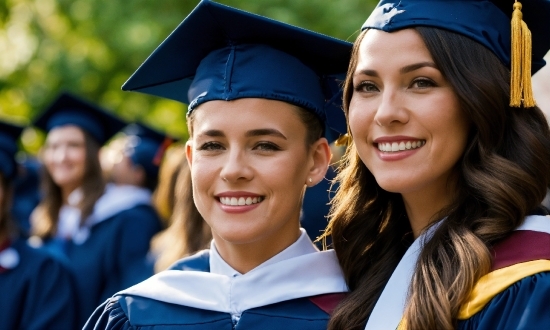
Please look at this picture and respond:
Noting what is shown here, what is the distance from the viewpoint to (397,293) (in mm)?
2783

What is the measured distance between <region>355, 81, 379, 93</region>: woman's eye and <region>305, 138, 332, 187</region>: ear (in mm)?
430

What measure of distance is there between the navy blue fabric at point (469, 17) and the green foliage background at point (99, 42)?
498 centimetres

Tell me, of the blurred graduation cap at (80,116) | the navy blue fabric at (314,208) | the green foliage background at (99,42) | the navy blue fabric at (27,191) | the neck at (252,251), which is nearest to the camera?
the neck at (252,251)

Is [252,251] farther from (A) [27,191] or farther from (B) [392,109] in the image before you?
(A) [27,191]

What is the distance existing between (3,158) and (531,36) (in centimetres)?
365

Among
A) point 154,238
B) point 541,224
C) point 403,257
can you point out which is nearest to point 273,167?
point 403,257

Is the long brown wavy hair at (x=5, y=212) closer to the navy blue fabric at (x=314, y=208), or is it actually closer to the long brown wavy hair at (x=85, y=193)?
the long brown wavy hair at (x=85, y=193)

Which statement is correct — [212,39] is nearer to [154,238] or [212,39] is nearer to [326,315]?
[326,315]

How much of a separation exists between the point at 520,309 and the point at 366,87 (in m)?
0.88

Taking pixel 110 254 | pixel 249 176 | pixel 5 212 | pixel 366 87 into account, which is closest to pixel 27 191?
pixel 110 254

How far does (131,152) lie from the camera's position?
7230 mm

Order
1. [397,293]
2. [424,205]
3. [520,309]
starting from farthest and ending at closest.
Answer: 1. [424,205]
2. [397,293]
3. [520,309]

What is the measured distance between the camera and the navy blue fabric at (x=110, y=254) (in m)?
6.12

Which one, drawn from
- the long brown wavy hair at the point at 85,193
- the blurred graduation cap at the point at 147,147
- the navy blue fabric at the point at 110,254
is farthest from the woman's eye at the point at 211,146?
the blurred graduation cap at the point at 147,147
